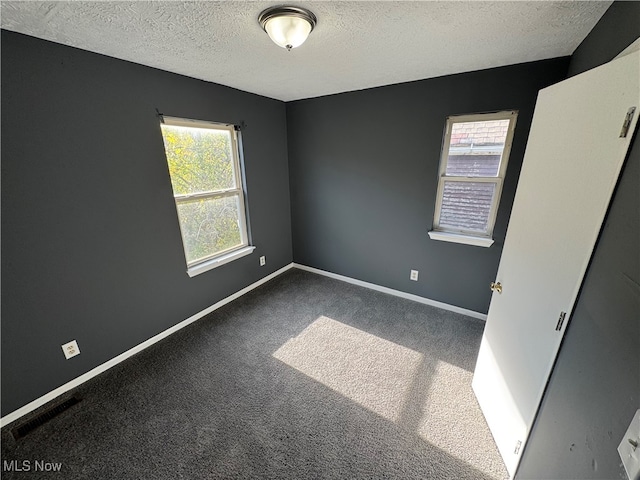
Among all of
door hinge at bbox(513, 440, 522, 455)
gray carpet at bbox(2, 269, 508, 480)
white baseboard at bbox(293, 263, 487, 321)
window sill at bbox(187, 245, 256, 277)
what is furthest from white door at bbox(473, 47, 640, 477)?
window sill at bbox(187, 245, 256, 277)

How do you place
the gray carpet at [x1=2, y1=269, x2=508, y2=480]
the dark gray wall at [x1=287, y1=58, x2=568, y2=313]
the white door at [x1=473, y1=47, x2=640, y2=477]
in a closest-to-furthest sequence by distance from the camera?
1. the white door at [x1=473, y1=47, x2=640, y2=477]
2. the gray carpet at [x1=2, y1=269, x2=508, y2=480]
3. the dark gray wall at [x1=287, y1=58, x2=568, y2=313]

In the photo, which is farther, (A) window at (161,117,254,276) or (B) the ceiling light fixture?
(A) window at (161,117,254,276)

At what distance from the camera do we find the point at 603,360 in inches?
29.6

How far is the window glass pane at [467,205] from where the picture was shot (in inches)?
89.7

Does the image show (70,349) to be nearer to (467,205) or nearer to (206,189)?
(206,189)

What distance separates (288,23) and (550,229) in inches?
59.8

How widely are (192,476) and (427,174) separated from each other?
2779 millimetres

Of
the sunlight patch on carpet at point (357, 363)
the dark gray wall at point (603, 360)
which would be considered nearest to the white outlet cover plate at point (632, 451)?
the dark gray wall at point (603, 360)

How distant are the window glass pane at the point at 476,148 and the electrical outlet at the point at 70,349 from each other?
10.9ft

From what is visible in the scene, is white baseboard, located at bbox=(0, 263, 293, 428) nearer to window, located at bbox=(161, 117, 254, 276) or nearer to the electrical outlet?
the electrical outlet

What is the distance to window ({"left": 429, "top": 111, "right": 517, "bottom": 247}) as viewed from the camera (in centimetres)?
213

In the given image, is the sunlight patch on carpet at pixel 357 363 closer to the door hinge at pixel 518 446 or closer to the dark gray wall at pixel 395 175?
the door hinge at pixel 518 446

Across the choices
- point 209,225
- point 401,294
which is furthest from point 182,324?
point 401,294

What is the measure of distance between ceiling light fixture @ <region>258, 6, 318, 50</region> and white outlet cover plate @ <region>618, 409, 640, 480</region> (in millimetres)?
1784
